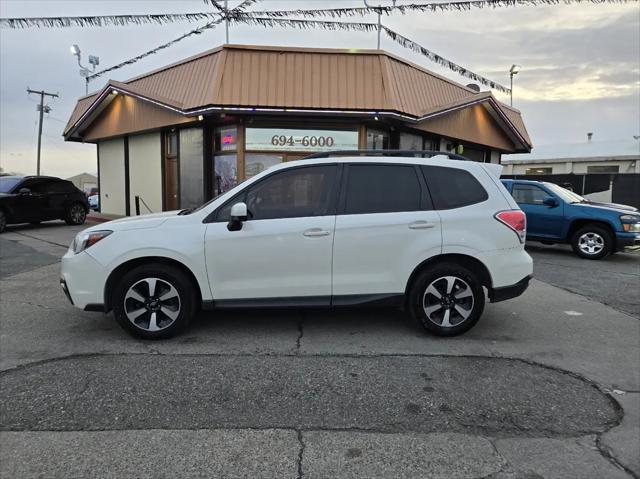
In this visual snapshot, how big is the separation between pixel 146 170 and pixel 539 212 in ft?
42.5

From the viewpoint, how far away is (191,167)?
14.4 m

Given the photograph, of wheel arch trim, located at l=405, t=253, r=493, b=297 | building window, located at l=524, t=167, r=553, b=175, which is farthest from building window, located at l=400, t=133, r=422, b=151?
building window, located at l=524, t=167, r=553, b=175

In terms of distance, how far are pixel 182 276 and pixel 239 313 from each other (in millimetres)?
1235

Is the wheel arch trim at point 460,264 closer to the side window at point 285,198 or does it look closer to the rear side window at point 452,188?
the rear side window at point 452,188

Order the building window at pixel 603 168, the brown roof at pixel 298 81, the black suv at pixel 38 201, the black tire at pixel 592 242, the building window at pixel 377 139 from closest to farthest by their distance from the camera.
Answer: the black tire at pixel 592 242 < the brown roof at pixel 298 81 < the building window at pixel 377 139 < the black suv at pixel 38 201 < the building window at pixel 603 168

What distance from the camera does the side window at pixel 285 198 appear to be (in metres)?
4.76

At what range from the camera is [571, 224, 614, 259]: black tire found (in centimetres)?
1028

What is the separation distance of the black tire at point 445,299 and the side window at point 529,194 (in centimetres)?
717

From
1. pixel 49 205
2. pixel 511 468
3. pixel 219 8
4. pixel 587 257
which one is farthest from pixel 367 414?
pixel 49 205

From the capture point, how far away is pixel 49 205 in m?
15.4

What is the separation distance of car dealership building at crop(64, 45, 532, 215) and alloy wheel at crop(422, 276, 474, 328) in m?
8.04

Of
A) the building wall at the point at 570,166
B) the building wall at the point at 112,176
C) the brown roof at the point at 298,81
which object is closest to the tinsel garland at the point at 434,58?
the brown roof at the point at 298,81

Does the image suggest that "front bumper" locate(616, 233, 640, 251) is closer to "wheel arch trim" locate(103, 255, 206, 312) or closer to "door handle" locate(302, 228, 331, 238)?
"door handle" locate(302, 228, 331, 238)

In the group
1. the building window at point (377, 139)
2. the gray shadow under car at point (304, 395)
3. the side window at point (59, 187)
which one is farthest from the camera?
the side window at point (59, 187)
